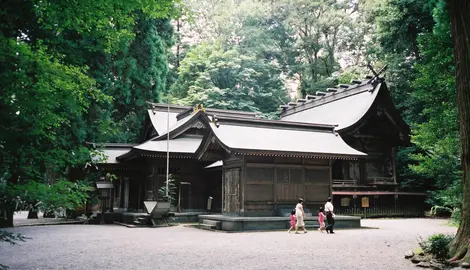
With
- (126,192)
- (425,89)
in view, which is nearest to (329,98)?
(126,192)

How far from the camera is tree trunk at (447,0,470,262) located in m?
7.61

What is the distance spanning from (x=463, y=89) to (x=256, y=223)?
364 inches

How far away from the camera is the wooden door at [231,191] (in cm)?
1683

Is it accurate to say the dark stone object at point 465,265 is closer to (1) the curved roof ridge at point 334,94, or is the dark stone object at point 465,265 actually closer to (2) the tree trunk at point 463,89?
(2) the tree trunk at point 463,89

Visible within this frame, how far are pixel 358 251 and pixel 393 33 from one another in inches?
839

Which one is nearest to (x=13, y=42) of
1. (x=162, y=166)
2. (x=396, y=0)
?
(x=162, y=166)

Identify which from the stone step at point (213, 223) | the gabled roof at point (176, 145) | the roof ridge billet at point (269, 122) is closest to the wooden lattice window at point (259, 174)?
the stone step at point (213, 223)

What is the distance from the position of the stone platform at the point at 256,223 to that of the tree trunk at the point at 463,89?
8357 mm

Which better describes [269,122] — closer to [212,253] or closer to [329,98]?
[212,253]

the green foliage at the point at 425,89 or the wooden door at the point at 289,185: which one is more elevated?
the green foliage at the point at 425,89

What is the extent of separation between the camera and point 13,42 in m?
4.89

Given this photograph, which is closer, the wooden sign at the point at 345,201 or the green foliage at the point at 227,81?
the wooden sign at the point at 345,201

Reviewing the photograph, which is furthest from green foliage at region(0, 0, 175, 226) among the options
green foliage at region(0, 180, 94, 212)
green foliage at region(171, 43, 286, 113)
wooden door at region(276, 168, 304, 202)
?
green foliage at region(171, 43, 286, 113)

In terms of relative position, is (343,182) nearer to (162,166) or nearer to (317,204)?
(317,204)
